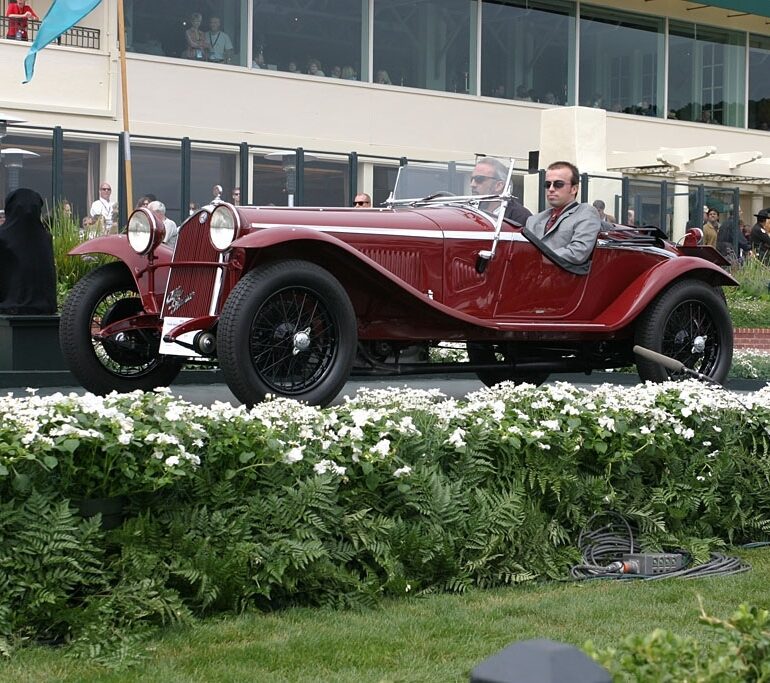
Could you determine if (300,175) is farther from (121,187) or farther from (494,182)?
(494,182)

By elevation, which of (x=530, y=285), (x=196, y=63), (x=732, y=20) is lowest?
(x=530, y=285)

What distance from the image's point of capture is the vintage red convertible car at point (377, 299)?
22.6 feet

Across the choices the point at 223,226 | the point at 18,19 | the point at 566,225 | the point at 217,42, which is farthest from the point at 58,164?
the point at 223,226

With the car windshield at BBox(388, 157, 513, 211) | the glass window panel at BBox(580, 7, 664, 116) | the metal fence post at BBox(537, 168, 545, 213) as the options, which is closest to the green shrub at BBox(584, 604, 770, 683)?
the car windshield at BBox(388, 157, 513, 211)

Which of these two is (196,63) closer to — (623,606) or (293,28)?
(293,28)

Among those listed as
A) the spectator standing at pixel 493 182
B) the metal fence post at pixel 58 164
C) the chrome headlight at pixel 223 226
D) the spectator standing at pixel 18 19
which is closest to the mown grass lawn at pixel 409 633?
the chrome headlight at pixel 223 226

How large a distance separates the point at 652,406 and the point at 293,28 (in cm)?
2104

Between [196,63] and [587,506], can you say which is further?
[196,63]

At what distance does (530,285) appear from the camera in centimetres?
823

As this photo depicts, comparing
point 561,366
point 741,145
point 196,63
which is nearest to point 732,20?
point 741,145

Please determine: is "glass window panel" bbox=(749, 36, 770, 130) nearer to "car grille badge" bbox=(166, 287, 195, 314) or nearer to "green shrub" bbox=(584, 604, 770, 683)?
"car grille badge" bbox=(166, 287, 195, 314)

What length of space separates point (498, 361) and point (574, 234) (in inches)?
42.8

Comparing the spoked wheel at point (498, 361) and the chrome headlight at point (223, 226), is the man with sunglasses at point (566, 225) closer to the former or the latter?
the spoked wheel at point (498, 361)

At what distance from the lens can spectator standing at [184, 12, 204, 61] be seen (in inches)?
950
